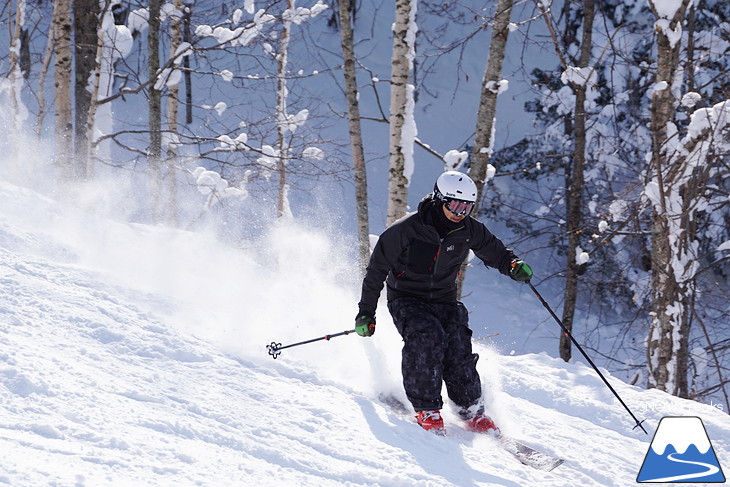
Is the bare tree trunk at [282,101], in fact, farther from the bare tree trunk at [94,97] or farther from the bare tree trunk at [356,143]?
the bare tree trunk at [356,143]

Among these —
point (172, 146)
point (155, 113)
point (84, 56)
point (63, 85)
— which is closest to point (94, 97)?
point (63, 85)

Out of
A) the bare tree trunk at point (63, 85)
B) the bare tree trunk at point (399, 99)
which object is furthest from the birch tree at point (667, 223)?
the bare tree trunk at point (63, 85)

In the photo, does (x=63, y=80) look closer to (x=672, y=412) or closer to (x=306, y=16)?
(x=306, y=16)

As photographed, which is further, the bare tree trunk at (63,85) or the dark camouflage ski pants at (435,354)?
the bare tree trunk at (63,85)

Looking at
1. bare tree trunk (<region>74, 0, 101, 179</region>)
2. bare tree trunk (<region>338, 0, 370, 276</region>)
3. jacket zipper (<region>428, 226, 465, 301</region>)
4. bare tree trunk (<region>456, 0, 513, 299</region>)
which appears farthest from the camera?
bare tree trunk (<region>74, 0, 101, 179</region>)

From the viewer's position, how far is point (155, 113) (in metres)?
10.8

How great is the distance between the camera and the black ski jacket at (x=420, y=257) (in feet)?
15.1

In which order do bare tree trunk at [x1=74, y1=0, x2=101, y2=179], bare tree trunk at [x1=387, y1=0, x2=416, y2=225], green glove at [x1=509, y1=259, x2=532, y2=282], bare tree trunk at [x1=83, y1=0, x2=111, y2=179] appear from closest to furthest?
green glove at [x1=509, y1=259, x2=532, y2=282] < bare tree trunk at [x1=387, y1=0, x2=416, y2=225] < bare tree trunk at [x1=83, y1=0, x2=111, y2=179] < bare tree trunk at [x1=74, y1=0, x2=101, y2=179]

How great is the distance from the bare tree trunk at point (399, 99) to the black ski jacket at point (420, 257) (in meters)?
2.45

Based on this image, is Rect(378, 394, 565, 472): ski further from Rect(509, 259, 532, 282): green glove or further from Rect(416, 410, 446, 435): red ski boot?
Rect(509, 259, 532, 282): green glove

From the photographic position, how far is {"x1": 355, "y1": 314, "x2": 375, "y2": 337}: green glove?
14.9 ft

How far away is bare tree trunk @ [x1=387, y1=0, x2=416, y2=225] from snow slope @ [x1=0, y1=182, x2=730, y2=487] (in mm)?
1263

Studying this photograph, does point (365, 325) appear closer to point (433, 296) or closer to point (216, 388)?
point (433, 296)

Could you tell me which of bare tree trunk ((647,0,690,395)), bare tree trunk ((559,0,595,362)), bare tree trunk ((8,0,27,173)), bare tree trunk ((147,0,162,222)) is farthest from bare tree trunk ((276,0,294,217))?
bare tree trunk ((647,0,690,395))
